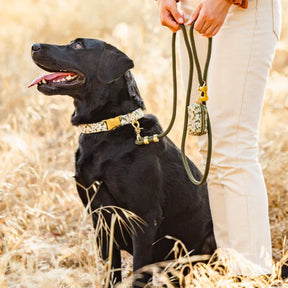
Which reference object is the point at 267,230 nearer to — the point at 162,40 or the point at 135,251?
the point at 135,251

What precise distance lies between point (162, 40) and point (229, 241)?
4.35 metres

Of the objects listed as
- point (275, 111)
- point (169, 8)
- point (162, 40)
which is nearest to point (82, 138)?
point (169, 8)

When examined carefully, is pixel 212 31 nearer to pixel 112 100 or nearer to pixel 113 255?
pixel 112 100

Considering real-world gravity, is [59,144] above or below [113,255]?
above

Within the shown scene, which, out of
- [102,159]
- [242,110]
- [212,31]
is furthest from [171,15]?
[102,159]

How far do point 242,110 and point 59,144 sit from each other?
9.03ft

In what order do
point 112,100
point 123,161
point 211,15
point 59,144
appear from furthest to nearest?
point 59,144 → point 112,100 → point 123,161 → point 211,15

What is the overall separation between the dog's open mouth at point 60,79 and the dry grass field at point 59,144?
43cm

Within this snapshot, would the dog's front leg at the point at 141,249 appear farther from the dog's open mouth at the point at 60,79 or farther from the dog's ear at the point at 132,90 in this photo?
the dog's open mouth at the point at 60,79

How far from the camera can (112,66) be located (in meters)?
2.66

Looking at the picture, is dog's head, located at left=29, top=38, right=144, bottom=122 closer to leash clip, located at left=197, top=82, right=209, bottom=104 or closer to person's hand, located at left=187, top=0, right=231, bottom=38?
leash clip, located at left=197, top=82, right=209, bottom=104

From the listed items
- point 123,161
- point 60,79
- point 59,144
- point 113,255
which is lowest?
point 113,255

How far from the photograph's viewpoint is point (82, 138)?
8.67 feet

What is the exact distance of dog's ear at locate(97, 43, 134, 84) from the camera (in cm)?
264
